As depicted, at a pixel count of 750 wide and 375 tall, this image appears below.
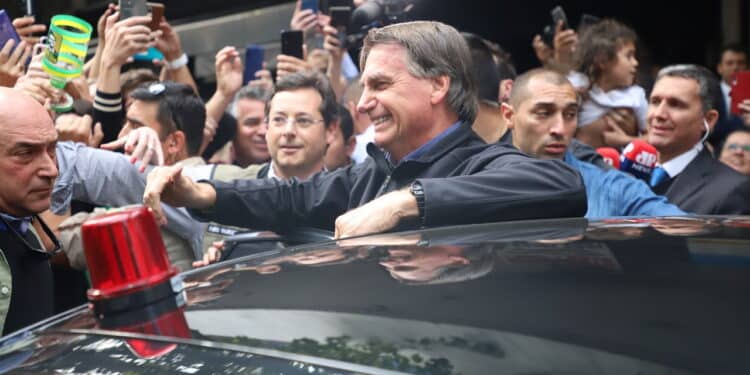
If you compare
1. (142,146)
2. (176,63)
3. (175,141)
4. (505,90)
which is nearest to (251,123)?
(176,63)

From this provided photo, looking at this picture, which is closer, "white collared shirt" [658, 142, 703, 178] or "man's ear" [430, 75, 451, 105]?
"man's ear" [430, 75, 451, 105]

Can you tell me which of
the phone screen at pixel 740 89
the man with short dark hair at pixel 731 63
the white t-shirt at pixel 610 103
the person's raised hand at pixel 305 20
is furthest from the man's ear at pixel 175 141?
the man with short dark hair at pixel 731 63

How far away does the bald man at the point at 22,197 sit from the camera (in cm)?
292

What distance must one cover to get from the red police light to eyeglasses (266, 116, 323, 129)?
314 centimetres

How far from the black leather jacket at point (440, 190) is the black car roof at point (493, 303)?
2.53ft

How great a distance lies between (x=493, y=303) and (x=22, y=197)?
6.43 feet

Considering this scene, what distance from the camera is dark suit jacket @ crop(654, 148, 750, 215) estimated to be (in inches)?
171

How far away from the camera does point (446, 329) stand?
4.47 ft

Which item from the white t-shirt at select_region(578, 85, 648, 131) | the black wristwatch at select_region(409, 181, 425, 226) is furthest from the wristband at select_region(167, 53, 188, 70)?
the black wristwatch at select_region(409, 181, 425, 226)

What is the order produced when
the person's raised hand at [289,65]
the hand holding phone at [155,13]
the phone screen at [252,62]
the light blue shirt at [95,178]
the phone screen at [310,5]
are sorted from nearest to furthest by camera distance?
the light blue shirt at [95,178] < the person's raised hand at [289,65] < the hand holding phone at [155,13] < the phone screen at [252,62] < the phone screen at [310,5]

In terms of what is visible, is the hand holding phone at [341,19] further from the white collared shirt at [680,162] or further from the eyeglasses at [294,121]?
the white collared shirt at [680,162]

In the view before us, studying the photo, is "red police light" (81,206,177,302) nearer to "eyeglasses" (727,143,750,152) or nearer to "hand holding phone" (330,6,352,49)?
"hand holding phone" (330,6,352,49)

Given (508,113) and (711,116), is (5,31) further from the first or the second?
(711,116)

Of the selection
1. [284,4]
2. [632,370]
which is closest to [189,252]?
[632,370]
